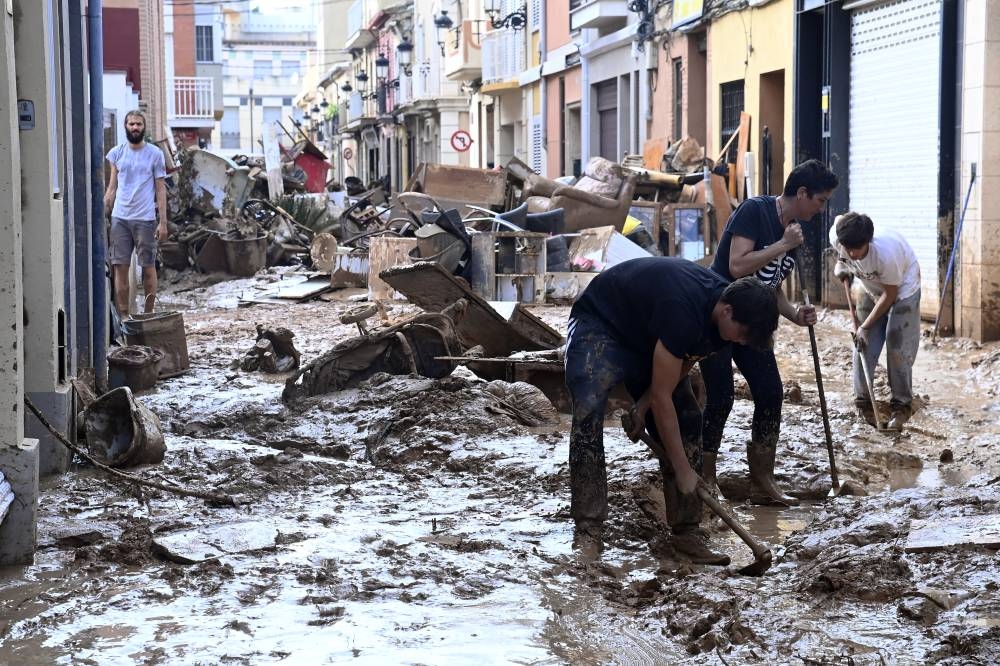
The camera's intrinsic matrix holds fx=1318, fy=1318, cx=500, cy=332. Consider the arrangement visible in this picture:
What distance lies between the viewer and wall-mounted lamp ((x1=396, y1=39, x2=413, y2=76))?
51031 mm

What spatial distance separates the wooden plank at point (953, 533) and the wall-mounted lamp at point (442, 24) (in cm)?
3731

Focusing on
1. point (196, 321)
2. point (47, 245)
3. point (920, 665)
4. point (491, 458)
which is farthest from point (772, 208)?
point (196, 321)

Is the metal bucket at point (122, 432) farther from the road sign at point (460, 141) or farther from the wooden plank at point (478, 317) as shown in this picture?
the road sign at point (460, 141)

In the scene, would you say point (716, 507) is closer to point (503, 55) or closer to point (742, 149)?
point (742, 149)

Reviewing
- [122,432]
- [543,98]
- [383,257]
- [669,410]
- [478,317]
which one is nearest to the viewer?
[669,410]

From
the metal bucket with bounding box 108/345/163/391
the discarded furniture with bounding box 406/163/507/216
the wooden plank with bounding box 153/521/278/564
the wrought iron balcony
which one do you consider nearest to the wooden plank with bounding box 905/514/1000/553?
the wooden plank with bounding box 153/521/278/564

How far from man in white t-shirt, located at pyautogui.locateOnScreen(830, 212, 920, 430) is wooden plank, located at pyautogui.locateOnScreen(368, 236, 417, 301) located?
25.8ft

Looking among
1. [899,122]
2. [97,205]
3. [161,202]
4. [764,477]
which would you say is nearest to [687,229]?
[899,122]

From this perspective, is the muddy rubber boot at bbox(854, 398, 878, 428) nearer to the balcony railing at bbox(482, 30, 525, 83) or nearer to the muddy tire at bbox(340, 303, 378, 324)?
the muddy tire at bbox(340, 303, 378, 324)

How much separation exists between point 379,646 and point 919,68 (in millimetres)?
10898

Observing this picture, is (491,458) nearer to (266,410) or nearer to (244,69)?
(266,410)

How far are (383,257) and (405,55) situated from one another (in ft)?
130

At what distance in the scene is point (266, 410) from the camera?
8359mm

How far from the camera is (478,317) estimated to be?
29.4 ft
